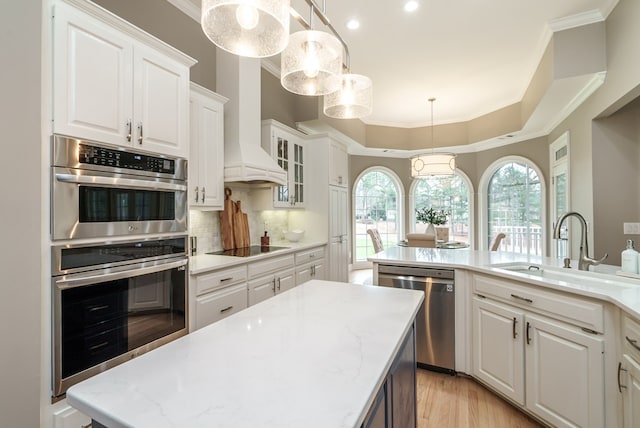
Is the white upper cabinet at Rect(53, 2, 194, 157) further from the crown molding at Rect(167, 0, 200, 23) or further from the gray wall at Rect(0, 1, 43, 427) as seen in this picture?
the crown molding at Rect(167, 0, 200, 23)

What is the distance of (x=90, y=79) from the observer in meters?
1.56

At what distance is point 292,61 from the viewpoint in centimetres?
137

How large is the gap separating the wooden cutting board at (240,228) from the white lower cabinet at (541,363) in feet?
7.73

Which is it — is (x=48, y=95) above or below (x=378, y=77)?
below

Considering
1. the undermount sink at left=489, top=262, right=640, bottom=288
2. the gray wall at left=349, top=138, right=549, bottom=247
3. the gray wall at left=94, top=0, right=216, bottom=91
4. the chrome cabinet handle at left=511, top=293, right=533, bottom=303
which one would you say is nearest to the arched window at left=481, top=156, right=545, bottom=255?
the gray wall at left=349, top=138, right=549, bottom=247

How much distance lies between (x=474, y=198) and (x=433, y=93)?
8.97 feet

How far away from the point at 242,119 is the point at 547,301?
2.94 metres

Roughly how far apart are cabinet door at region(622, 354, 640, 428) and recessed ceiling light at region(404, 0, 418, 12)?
2.97 metres

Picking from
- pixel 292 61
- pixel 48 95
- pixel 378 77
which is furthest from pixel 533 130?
pixel 48 95

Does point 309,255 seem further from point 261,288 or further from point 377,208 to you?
point 377,208

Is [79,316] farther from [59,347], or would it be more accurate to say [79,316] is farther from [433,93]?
A: [433,93]

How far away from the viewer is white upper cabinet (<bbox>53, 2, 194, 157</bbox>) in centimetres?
146

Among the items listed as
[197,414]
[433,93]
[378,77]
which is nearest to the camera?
[197,414]

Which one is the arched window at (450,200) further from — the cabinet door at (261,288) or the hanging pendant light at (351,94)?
the hanging pendant light at (351,94)
